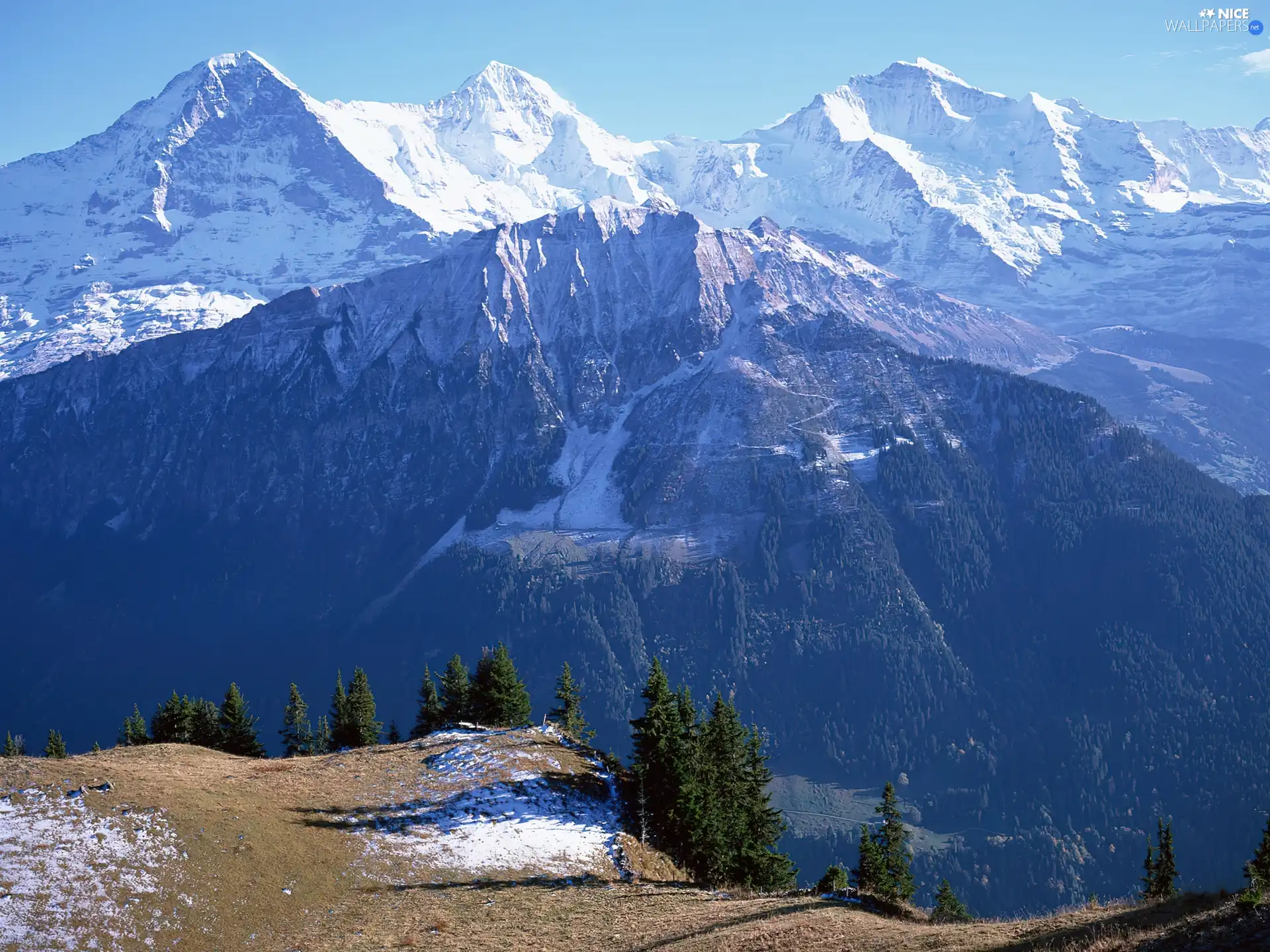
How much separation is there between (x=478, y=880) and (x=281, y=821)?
14.1m

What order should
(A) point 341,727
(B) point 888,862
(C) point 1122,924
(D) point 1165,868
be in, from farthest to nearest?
(A) point 341,727 < (B) point 888,862 < (D) point 1165,868 < (C) point 1122,924

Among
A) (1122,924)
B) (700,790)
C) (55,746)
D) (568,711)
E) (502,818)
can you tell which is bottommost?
(55,746)

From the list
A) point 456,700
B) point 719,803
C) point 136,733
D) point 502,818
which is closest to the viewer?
point 502,818

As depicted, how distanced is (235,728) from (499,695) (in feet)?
92.1

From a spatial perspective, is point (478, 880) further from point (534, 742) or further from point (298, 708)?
point (298, 708)

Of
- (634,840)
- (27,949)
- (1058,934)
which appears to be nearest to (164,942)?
(27,949)

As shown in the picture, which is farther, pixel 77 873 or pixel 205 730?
pixel 205 730

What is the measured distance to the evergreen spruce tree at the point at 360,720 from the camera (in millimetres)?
104875

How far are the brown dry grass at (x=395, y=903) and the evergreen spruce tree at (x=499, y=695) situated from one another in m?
26.3

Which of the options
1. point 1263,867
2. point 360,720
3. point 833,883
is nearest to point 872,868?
point 833,883

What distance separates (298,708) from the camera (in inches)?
4382

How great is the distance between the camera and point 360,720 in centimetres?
10506

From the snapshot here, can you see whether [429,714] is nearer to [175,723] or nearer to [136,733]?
[175,723]

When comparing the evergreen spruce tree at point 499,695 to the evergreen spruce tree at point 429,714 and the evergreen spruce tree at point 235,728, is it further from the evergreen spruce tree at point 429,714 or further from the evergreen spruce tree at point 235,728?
the evergreen spruce tree at point 235,728
